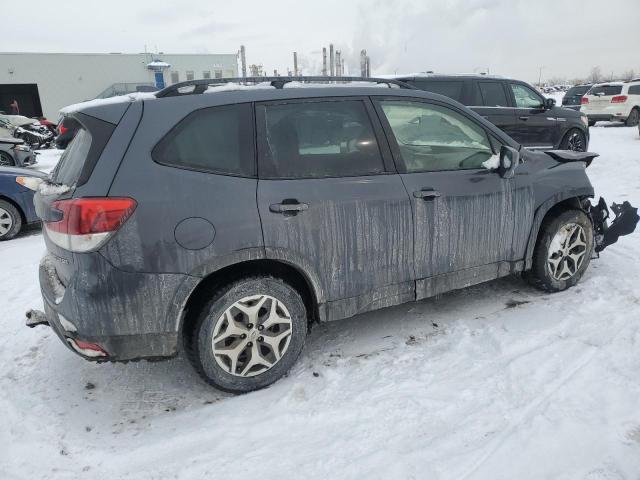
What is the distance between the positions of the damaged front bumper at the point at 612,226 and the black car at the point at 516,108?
4.35m

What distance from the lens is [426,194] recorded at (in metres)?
3.11

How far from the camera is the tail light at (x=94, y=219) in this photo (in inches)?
91.7

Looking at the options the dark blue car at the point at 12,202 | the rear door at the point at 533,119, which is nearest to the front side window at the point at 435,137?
the dark blue car at the point at 12,202

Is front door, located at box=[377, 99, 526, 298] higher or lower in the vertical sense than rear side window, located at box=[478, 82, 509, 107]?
lower

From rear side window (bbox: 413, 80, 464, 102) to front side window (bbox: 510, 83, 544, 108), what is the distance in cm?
125

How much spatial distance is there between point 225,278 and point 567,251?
9.53ft

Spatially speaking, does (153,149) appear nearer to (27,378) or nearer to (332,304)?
(332,304)

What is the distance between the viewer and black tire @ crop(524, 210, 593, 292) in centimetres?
386

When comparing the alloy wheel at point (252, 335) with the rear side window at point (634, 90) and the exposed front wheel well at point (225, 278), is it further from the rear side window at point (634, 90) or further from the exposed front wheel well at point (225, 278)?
the rear side window at point (634, 90)

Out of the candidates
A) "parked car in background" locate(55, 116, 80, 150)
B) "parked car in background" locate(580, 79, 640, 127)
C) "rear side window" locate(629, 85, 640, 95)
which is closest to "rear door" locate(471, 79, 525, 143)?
"parked car in background" locate(55, 116, 80, 150)

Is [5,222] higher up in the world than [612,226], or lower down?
lower down

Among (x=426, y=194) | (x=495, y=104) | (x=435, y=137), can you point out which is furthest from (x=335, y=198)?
(x=495, y=104)

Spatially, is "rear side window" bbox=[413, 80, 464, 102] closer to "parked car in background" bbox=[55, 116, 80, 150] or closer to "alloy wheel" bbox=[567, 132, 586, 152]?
"alloy wheel" bbox=[567, 132, 586, 152]

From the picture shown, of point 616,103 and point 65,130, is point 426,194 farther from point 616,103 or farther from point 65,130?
point 616,103
